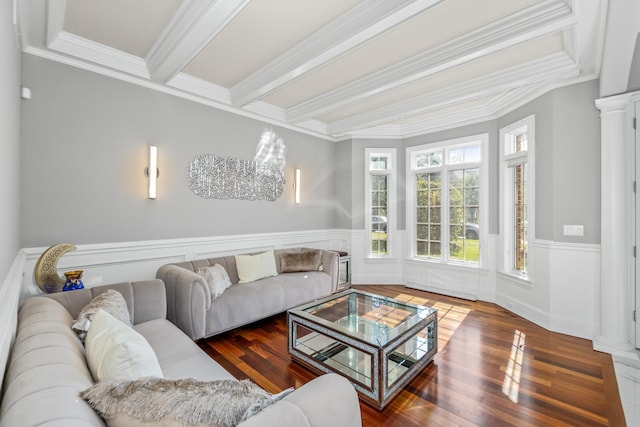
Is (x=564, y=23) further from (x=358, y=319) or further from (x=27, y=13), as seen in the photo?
(x=27, y=13)

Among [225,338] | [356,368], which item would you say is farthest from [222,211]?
[356,368]

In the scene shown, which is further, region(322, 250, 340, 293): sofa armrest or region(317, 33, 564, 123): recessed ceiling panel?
region(322, 250, 340, 293): sofa armrest

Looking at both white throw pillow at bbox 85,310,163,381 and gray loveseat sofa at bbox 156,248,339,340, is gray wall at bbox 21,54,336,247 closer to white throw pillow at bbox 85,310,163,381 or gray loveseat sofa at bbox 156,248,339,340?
gray loveseat sofa at bbox 156,248,339,340

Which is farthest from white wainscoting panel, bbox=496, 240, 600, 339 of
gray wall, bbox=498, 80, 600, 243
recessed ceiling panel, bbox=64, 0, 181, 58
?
recessed ceiling panel, bbox=64, 0, 181, 58

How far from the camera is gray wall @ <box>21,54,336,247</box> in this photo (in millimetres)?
2465

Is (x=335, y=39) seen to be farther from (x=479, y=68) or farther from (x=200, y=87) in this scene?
(x=200, y=87)

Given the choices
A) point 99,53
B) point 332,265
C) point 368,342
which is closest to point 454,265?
point 332,265

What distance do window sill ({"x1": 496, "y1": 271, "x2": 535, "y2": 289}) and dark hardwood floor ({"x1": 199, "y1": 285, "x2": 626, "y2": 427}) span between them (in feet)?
1.43

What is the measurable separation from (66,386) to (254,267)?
2630 millimetres

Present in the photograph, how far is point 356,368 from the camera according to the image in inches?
86.8

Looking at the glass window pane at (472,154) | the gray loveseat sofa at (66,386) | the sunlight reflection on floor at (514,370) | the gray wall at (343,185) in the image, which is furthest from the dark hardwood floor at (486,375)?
the gray wall at (343,185)

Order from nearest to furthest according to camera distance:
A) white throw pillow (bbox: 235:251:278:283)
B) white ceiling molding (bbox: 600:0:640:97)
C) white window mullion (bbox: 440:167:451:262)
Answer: white ceiling molding (bbox: 600:0:640:97) < white throw pillow (bbox: 235:251:278:283) < white window mullion (bbox: 440:167:451:262)

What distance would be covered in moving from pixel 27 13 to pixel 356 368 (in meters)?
3.57

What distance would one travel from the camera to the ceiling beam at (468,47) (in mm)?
2092
